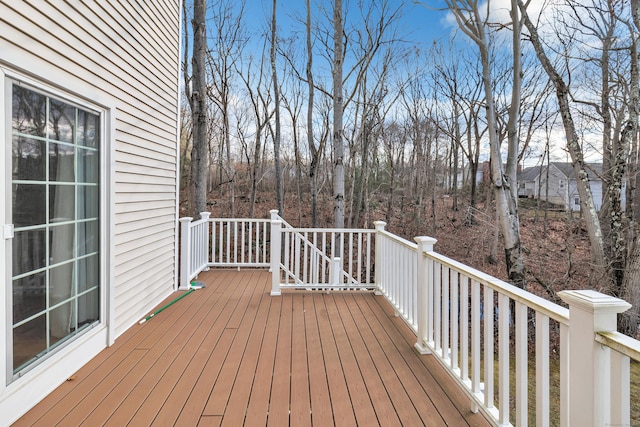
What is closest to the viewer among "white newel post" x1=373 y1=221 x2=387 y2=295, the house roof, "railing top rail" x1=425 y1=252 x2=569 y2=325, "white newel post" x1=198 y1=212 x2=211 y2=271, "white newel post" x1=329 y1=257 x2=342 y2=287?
"railing top rail" x1=425 y1=252 x2=569 y2=325

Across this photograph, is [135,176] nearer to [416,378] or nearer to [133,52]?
[133,52]

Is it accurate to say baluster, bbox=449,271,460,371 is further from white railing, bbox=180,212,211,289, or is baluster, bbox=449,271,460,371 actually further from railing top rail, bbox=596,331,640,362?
white railing, bbox=180,212,211,289

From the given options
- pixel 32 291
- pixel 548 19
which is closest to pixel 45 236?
pixel 32 291

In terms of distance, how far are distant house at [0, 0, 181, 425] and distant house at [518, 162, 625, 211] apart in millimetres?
7255

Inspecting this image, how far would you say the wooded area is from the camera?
20.3 ft

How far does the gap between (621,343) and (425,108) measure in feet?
42.3

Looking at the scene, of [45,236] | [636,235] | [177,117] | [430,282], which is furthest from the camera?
[636,235]

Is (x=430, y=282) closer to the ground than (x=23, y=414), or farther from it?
farther from it

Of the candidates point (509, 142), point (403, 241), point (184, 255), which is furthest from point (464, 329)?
point (509, 142)

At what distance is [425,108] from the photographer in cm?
1287

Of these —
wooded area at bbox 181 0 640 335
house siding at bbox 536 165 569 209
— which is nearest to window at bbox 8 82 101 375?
wooded area at bbox 181 0 640 335

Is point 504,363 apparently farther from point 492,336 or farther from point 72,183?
point 72,183

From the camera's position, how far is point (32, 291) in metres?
2.04

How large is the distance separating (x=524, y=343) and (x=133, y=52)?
Answer: 3.86 metres
